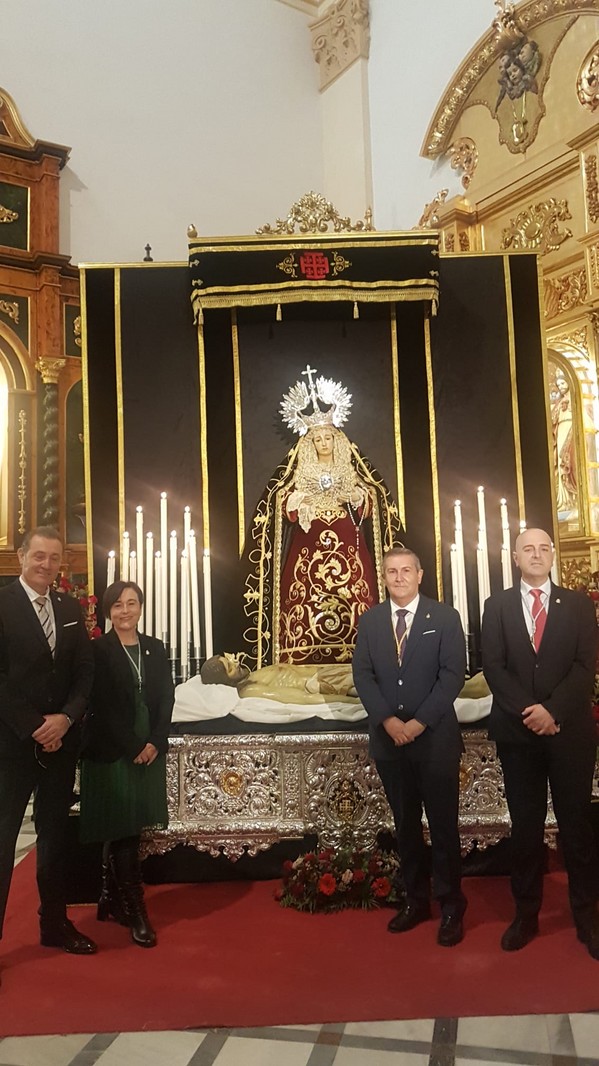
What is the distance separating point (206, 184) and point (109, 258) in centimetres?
150

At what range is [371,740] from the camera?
3334 mm

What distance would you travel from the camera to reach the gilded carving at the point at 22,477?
8008 mm

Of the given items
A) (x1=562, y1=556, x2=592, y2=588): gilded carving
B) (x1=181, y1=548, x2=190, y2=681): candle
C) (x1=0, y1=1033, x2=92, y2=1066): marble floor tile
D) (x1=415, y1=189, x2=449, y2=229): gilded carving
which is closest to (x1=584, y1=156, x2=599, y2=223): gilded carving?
(x1=415, y1=189, x2=449, y2=229): gilded carving

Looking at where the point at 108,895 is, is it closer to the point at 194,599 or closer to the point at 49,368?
the point at 194,599

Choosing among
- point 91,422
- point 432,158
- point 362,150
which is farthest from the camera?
point 362,150

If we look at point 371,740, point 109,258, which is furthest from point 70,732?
point 109,258

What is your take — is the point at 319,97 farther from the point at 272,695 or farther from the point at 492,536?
the point at 272,695

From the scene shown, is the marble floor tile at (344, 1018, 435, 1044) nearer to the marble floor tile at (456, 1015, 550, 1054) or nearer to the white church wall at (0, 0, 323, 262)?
the marble floor tile at (456, 1015, 550, 1054)

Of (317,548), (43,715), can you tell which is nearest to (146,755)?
(43,715)

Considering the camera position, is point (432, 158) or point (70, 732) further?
point (432, 158)

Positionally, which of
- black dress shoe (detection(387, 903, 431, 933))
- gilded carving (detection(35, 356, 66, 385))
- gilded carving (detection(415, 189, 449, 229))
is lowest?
black dress shoe (detection(387, 903, 431, 933))

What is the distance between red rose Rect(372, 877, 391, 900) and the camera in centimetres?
355

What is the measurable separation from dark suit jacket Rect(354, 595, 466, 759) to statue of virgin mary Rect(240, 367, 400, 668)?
5.62 ft

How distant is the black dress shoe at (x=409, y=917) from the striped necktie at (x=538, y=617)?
112cm
